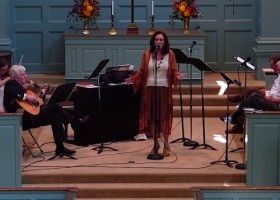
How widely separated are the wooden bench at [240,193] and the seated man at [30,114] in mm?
3630

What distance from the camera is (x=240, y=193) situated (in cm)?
890

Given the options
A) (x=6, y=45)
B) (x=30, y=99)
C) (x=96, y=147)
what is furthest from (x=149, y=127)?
(x=6, y=45)

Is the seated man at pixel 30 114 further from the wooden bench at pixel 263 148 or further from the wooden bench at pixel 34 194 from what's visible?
the wooden bench at pixel 34 194

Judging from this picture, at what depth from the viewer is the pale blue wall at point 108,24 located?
16.3m

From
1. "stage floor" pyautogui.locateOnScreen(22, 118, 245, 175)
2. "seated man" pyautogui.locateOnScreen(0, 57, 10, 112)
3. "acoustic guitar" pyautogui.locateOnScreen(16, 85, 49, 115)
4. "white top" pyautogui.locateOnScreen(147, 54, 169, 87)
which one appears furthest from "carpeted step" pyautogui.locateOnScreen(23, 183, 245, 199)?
"seated man" pyautogui.locateOnScreen(0, 57, 10, 112)

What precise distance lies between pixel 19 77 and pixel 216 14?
558 cm

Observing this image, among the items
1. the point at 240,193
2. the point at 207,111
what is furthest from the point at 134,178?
the point at 207,111

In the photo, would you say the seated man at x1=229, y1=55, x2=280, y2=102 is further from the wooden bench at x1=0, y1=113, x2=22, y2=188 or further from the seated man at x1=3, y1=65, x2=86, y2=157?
the wooden bench at x1=0, y1=113, x2=22, y2=188

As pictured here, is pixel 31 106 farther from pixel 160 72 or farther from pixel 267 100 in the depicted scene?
pixel 267 100

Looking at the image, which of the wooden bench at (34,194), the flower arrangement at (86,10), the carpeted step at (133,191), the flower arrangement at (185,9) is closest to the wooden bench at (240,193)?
the wooden bench at (34,194)

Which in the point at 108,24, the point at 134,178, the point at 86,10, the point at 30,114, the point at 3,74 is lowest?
the point at 134,178

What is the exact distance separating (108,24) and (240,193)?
312 inches

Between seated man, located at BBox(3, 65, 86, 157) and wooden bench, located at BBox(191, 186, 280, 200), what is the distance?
363 centimetres

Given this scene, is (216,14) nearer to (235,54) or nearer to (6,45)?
(235,54)
